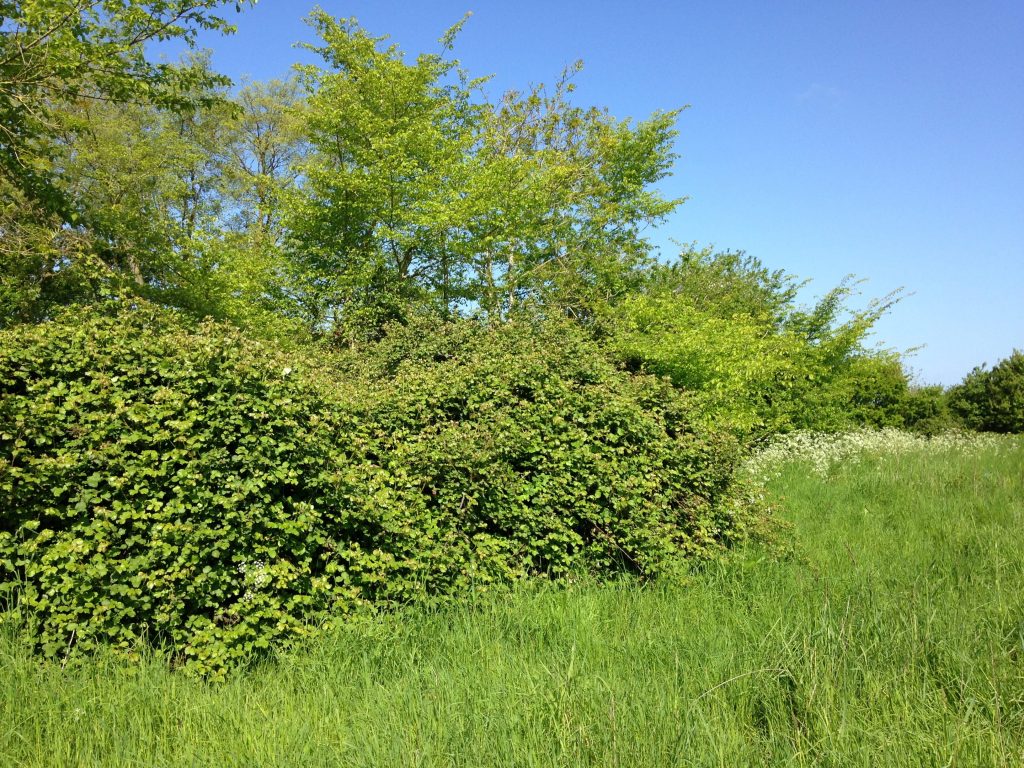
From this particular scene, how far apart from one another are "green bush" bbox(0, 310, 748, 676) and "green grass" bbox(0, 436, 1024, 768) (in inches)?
11.2

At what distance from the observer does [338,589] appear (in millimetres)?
3646

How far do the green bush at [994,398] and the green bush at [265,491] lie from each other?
18318 millimetres

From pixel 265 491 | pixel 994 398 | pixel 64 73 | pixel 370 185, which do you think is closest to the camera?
pixel 265 491

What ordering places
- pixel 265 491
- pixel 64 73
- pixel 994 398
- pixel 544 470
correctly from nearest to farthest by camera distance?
1. pixel 265 491
2. pixel 544 470
3. pixel 64 73
4. pixel 994 398

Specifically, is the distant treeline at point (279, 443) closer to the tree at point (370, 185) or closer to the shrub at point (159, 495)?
the shrub at point (159, 495)

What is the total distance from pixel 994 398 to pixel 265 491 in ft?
72.0

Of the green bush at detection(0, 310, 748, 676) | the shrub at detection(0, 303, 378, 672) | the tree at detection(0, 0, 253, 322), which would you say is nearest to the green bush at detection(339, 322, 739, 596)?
the green bush at detection(0, 310, 748, 676)

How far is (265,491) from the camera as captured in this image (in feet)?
11.9

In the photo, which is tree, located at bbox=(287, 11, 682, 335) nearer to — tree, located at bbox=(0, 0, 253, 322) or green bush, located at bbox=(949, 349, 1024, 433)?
tree, located at bbox=(0, 0, 253, 322)

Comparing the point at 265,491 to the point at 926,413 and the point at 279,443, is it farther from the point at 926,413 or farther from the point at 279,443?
the point at 926,413

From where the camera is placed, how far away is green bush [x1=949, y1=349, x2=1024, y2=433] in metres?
17.9

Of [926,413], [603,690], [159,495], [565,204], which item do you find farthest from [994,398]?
[159,495]

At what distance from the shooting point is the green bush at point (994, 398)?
58.9ft

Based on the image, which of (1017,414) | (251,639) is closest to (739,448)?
(251,639)
